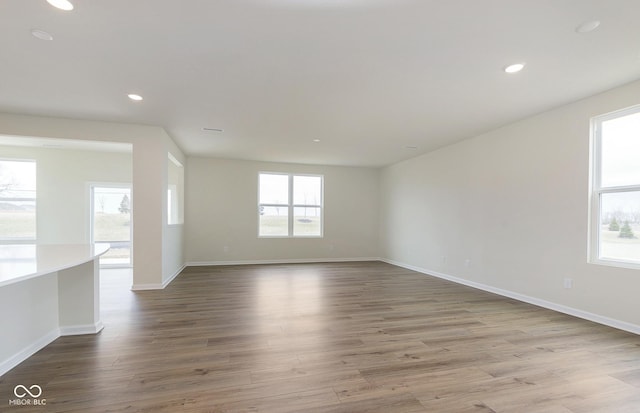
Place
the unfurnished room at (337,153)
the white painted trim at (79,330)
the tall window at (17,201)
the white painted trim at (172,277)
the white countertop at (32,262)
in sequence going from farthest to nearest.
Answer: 1. the tall window at (17,201)
2. the white painted trim at (172,277)
3. the white painted trim at (79,330)
4. the unfurnished room at (337,153)
5. the white countertop at (32,262)

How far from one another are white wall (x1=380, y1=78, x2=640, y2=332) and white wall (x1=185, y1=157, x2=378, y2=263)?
2.01 m

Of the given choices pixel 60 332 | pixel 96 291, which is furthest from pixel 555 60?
pixel 60 332

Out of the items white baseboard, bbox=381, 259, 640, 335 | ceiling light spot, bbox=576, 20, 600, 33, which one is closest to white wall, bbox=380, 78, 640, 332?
white baseboard, bbox=381, 259, 640, 335

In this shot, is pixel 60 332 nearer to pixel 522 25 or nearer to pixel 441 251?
pixel 522 25

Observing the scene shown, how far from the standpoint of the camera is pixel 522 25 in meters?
2.07

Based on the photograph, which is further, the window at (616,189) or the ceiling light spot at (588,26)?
the window at (616,189)

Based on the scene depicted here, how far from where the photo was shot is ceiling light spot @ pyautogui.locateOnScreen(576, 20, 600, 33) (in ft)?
6.70

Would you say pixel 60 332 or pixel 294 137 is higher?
pixel 294 137

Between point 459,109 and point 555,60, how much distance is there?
1186 mm

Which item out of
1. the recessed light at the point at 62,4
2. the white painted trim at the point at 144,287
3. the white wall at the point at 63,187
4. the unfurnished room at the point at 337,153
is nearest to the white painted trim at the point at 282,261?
the unfurnished room at the point at 337,153

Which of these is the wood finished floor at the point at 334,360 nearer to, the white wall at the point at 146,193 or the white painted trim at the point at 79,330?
the white painted trim at the point at 79,330

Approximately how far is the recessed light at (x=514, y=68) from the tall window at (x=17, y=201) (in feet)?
27.0

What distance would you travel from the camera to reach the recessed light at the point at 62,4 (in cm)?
186

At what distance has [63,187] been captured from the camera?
597 cm
